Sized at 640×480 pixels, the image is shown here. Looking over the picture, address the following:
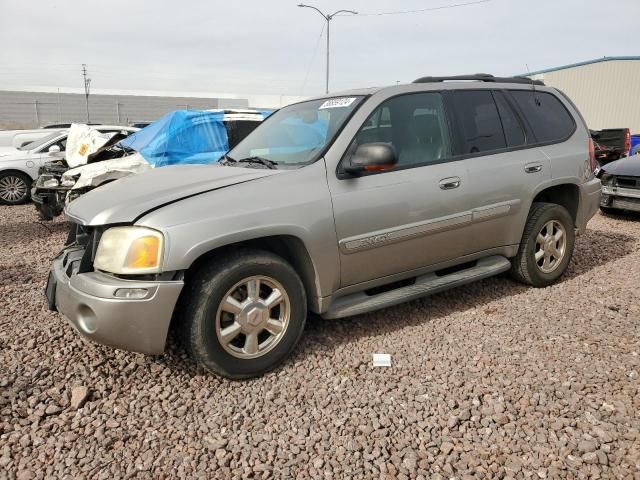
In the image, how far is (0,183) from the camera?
1002 centimetres

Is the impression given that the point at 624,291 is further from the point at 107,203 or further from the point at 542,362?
the point at 107,203

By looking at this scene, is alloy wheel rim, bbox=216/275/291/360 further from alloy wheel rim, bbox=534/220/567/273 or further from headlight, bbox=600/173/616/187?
headlight, bbox=600/173/616/187

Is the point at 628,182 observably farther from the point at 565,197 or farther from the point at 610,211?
the point at 565,197

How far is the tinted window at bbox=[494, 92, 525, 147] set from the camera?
418cm

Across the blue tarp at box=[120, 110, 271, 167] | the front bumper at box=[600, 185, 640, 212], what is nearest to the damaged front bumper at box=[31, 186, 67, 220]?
the blue tarp at box=[120, 110, 271, 167]

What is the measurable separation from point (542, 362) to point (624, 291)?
1.84 m

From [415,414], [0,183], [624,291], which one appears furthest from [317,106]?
[0,183]

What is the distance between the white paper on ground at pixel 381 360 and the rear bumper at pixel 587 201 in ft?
8.60

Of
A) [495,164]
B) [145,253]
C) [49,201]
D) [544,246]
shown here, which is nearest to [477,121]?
[495,164]

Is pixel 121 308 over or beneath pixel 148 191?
beneath

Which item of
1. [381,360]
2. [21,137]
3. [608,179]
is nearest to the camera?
[381,360]

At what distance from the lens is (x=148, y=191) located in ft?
10.1

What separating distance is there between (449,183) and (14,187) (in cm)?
971

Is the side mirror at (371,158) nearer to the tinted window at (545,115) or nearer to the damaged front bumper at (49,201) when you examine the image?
the tinted window at (545,115)
